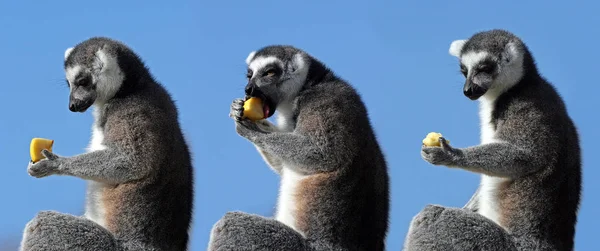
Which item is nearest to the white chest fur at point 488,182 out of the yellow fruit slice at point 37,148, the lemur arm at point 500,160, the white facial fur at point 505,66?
the white facial fur at point 505,66

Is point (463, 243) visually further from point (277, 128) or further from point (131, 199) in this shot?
point (131, 199)

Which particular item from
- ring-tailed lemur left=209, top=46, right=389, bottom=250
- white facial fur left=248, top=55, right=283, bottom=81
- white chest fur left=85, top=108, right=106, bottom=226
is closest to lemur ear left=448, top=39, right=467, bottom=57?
ring-tailed lemur left=209, top=46, right=389, bottom=250

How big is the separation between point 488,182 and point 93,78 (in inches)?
225

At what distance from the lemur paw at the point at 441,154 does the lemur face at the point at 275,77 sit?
93.5 inches

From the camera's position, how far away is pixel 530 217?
42.5ft

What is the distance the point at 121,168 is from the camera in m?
13.2

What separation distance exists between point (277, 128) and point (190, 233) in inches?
75.3

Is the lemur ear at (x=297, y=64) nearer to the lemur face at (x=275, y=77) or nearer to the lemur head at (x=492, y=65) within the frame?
the lemur face at (x=275, y=77)

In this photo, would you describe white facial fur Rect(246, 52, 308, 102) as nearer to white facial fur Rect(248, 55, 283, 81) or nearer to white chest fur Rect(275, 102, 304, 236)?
white facial fur Rect(248, 55, 283, 81)

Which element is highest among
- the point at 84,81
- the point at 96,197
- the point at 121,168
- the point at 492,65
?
the point at 492,65

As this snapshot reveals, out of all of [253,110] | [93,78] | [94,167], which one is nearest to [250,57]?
[253,110]

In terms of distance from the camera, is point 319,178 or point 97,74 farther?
point 97,74

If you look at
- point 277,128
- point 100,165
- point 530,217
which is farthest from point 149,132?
point 530,217

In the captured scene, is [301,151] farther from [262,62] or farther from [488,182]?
[488,182]
